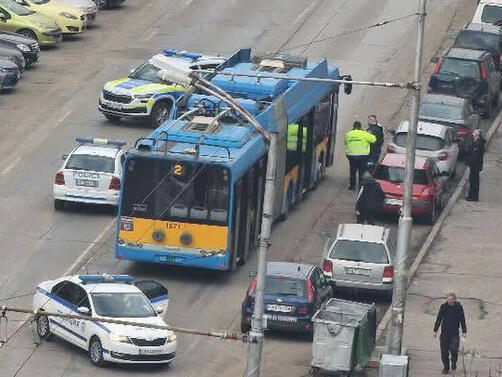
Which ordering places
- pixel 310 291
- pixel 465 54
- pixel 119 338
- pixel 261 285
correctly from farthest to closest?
pixel 465 54 < pixel 310 291 < pixel 119 338 < pixel 261 285

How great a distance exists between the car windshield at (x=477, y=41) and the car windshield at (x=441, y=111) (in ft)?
26.3

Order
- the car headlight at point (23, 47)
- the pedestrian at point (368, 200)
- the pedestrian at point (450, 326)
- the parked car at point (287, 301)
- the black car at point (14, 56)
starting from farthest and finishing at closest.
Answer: the car headlight at point (23, 47) < the black car at point (14, 56) < the pedestrian at point (368, 200) < the parked car at point (287, 301) < the pedestrian at point (450, 326)

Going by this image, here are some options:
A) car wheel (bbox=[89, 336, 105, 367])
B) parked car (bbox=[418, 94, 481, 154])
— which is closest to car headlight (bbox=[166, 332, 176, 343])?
car wheel (bbox=[89, 336, 105, 367])

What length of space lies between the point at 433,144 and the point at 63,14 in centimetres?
1849

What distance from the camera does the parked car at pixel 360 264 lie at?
1606 inches

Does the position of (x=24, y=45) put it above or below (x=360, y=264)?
below

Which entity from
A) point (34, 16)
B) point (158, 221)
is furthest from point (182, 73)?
point (34, 16)

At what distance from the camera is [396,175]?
46.8 metres

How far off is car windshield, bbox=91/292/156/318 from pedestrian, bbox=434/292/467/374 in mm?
5367

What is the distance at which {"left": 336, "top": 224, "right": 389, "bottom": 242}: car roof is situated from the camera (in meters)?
41.3

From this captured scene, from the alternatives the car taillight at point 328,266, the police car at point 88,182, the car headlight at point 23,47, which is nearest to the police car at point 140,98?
the car headlight at point 23,47

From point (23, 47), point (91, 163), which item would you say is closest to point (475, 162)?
point (91, 163)

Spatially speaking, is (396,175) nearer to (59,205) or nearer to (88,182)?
(88,182)

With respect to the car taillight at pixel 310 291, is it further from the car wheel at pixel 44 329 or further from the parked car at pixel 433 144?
the parked car at pixel 433 144
